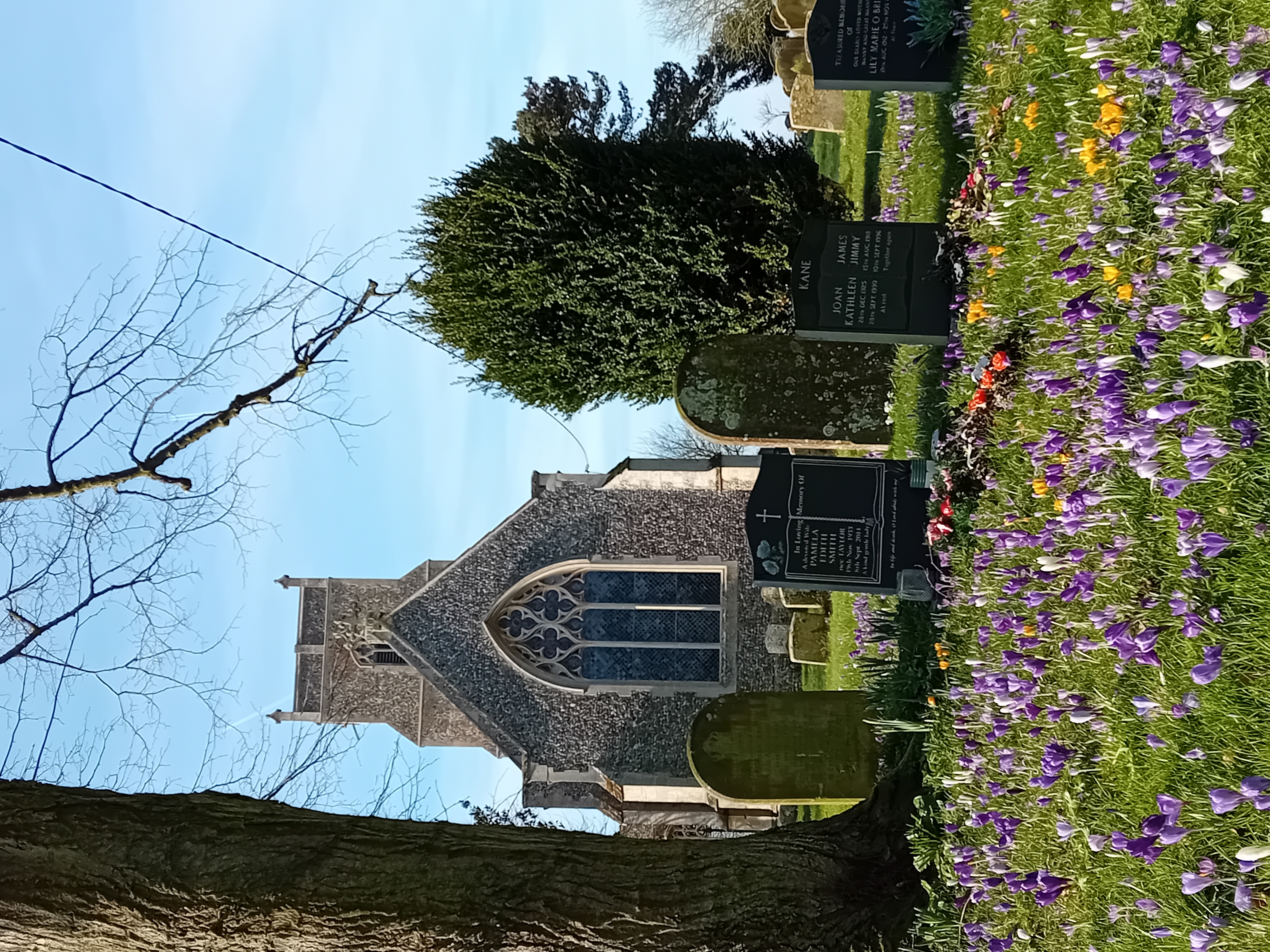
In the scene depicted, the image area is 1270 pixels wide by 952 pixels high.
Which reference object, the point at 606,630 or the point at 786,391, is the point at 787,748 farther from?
the point at 606,630

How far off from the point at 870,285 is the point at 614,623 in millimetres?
9373

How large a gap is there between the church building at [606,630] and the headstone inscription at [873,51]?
733cm

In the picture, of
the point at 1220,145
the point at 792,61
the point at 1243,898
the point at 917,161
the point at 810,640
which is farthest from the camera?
the point at 792,61

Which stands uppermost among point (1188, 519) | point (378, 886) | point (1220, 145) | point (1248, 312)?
point (1220, 145)

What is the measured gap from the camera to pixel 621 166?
13.8 m

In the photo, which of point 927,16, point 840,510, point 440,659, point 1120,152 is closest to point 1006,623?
point 1120,152

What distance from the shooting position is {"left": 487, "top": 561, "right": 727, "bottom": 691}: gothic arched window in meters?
16.1

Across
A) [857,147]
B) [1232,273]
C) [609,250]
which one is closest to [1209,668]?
[1232,273]

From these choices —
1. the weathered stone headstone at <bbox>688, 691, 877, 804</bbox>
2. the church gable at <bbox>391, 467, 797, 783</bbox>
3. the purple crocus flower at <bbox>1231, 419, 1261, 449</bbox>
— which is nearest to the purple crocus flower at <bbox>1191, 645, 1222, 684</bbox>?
the purple crocus flower at <bbox>1231, 419, 1261, 449</bbox>

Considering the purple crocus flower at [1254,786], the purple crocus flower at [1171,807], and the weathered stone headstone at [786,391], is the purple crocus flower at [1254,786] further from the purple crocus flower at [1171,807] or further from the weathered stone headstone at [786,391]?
the weathered stone headstone at [786,391]

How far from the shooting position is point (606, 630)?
54.1 feet

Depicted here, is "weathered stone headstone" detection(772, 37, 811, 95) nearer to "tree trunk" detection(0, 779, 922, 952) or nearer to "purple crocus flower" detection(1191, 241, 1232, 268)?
"purple crocus flower" detection(1191, 241, 1232, 268)

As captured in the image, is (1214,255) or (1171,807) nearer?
(1171,807)

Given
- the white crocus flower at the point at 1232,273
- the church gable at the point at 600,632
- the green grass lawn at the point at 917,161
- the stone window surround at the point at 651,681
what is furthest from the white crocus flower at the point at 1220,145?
the stone window surround at the point at 651,681
